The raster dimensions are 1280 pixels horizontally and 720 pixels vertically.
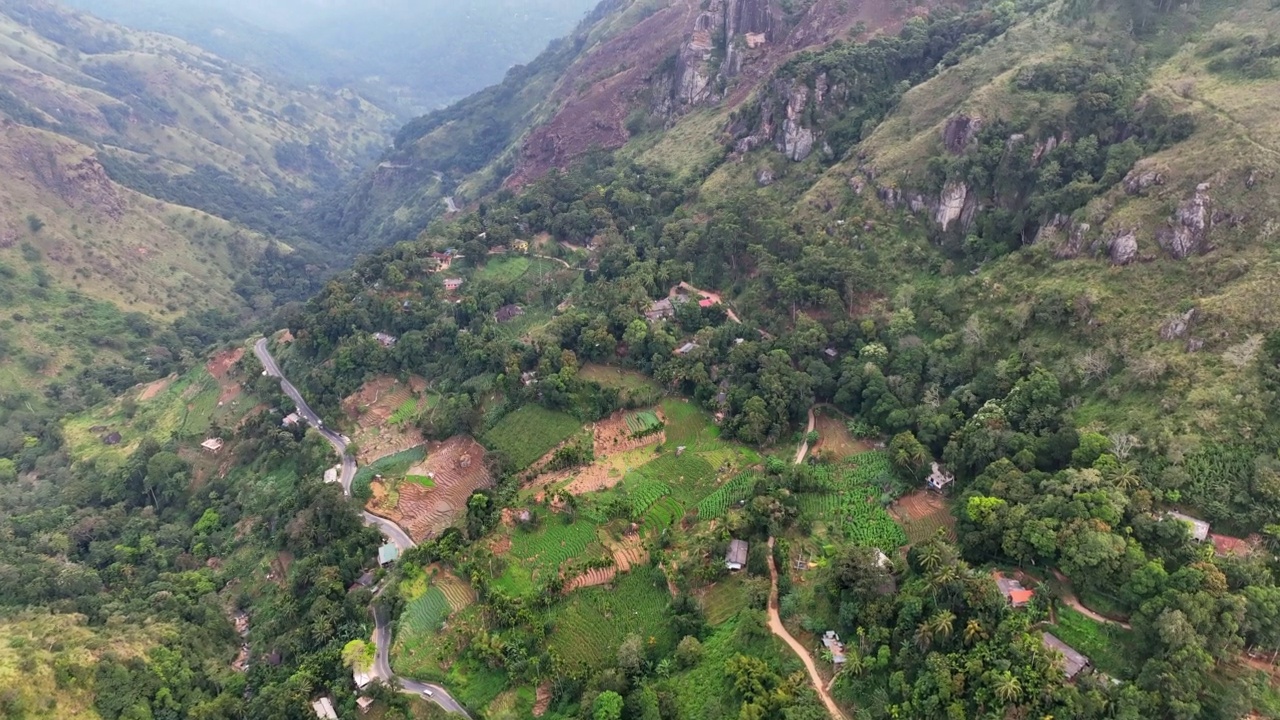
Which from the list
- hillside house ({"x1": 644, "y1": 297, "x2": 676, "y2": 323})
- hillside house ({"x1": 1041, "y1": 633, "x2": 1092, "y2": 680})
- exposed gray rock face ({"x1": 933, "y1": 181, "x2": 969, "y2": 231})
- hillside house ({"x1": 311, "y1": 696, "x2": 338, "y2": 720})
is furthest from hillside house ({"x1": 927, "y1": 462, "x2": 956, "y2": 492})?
hillside house ({"x1": 311, "y1": 696, "x2": 338, "y2": 720})

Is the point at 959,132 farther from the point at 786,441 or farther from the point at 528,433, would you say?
the point at 528,433

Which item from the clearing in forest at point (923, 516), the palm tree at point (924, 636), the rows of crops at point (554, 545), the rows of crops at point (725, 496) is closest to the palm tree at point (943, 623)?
the palm tree at point (924, 636)

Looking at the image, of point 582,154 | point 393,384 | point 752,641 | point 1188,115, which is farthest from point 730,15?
point 752,641

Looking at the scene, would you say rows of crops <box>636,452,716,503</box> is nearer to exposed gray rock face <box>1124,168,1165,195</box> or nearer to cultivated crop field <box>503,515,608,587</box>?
cultivated crop field <box>503,515,608,587</box>

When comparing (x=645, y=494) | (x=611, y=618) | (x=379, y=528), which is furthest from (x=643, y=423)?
(x=379, y=528)

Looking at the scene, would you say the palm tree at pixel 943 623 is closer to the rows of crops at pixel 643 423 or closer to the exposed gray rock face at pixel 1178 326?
the exposed gray rock face at pixel 1178 326

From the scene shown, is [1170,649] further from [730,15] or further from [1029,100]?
[730,15]
